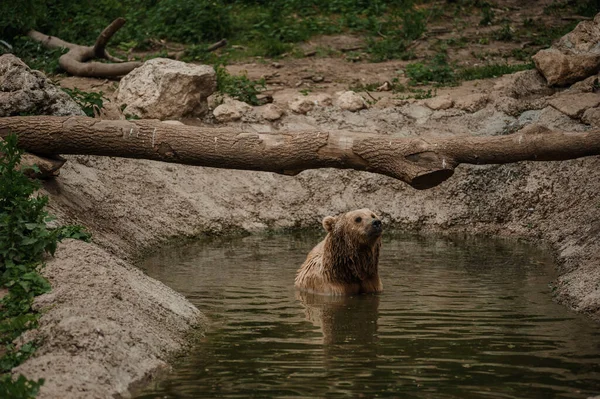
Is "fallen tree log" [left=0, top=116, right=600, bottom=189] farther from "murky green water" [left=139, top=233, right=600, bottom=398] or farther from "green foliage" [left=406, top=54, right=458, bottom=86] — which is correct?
"green foliage" [left=406, top=54, right=458, bottom=86]

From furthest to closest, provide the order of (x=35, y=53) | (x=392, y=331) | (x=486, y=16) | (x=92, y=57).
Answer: (x=486, y=16) < (x=35, y=53) < (x=92, y=57) < (x=392, y=331)

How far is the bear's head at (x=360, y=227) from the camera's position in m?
12.0

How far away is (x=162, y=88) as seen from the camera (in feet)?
56.5

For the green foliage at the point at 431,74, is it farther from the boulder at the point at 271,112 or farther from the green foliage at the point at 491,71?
the boulder at the point at 271,112

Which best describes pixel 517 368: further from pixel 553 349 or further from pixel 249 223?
pixel 249 223

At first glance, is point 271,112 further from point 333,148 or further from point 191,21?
point 333,148

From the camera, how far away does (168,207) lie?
16016 millimetres

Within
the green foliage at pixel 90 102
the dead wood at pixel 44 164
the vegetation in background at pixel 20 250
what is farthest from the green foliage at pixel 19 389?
the green foliage at pixel 90 102

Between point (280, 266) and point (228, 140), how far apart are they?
A: 7.57 feet

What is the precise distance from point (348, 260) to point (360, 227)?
1.43 ft

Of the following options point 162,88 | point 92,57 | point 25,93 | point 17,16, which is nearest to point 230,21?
point 92,57

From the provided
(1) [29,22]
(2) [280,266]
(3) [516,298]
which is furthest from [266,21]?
(3) [516,298]

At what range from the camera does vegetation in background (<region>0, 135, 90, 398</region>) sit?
8375 mm

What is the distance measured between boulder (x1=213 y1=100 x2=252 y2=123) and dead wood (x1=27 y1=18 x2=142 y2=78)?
1.90 metres
